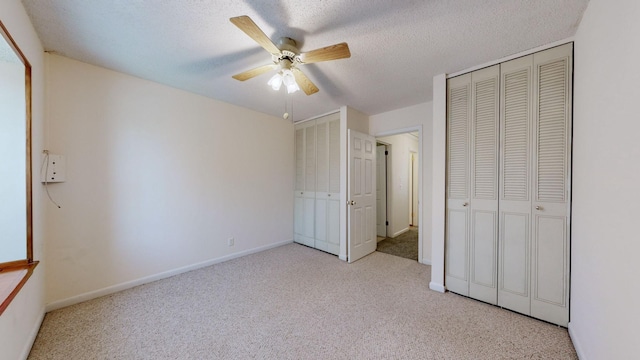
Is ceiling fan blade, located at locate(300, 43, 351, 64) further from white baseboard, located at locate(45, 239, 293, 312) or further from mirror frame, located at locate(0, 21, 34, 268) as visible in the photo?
white baseboard, located at locate(45, 239, 293, 312)

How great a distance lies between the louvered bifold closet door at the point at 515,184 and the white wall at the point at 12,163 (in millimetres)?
3966

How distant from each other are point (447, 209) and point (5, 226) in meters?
3.74

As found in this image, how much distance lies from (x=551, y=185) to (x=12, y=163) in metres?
4.20

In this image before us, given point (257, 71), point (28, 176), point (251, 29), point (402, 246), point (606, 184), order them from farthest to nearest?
point (402, 246)
point (257, 71)
point (28, 176)
point (251, 29)
point (606, 184)

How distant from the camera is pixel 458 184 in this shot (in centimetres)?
239

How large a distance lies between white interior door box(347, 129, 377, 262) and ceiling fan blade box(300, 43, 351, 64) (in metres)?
1.75

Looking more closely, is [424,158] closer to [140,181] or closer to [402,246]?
[402,246]

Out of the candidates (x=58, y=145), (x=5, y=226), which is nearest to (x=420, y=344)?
(x=5, y=226)

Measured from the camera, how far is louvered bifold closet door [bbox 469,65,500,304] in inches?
85.0

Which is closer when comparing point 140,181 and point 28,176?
point 28,176

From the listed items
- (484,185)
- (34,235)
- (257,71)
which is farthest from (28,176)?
(484,185)

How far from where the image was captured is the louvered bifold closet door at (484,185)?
2.16 m

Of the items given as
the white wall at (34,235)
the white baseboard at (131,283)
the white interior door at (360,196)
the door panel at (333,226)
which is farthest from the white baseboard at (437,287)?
the white wall at (34,235)

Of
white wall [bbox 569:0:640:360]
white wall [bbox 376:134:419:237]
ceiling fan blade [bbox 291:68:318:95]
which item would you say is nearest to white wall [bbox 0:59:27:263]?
ceiling fan blade [bbox 291:68:318:95]
